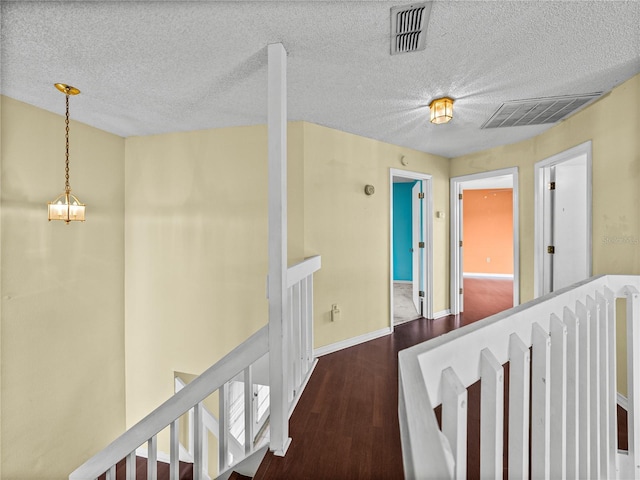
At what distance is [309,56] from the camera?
1673 millimetres

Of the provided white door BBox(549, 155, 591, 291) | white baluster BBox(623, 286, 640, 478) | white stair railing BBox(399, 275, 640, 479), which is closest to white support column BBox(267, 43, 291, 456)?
white stair railing BBox(399, 275, 640, 479)

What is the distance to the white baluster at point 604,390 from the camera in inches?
48.5

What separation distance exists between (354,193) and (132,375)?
3.26m

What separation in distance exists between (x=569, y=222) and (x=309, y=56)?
3080 mm

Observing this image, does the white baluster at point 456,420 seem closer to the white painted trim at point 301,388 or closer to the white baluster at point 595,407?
the white baluster at point 595,407

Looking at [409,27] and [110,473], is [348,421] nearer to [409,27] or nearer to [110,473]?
[110,473]

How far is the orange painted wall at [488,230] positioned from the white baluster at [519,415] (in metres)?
6.30

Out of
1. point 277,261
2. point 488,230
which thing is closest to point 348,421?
point 277,261

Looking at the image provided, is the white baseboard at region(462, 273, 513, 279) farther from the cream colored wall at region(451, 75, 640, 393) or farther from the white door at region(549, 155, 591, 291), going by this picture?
the cream colored wall at region(451, 75, 640, 393)

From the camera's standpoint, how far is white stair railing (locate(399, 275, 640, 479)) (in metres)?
0.54

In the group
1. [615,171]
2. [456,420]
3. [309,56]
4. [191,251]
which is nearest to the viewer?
[456,420]

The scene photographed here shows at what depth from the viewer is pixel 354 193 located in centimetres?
295

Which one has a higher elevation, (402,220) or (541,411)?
(402,220)

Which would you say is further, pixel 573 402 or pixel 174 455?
pixel 174 455
